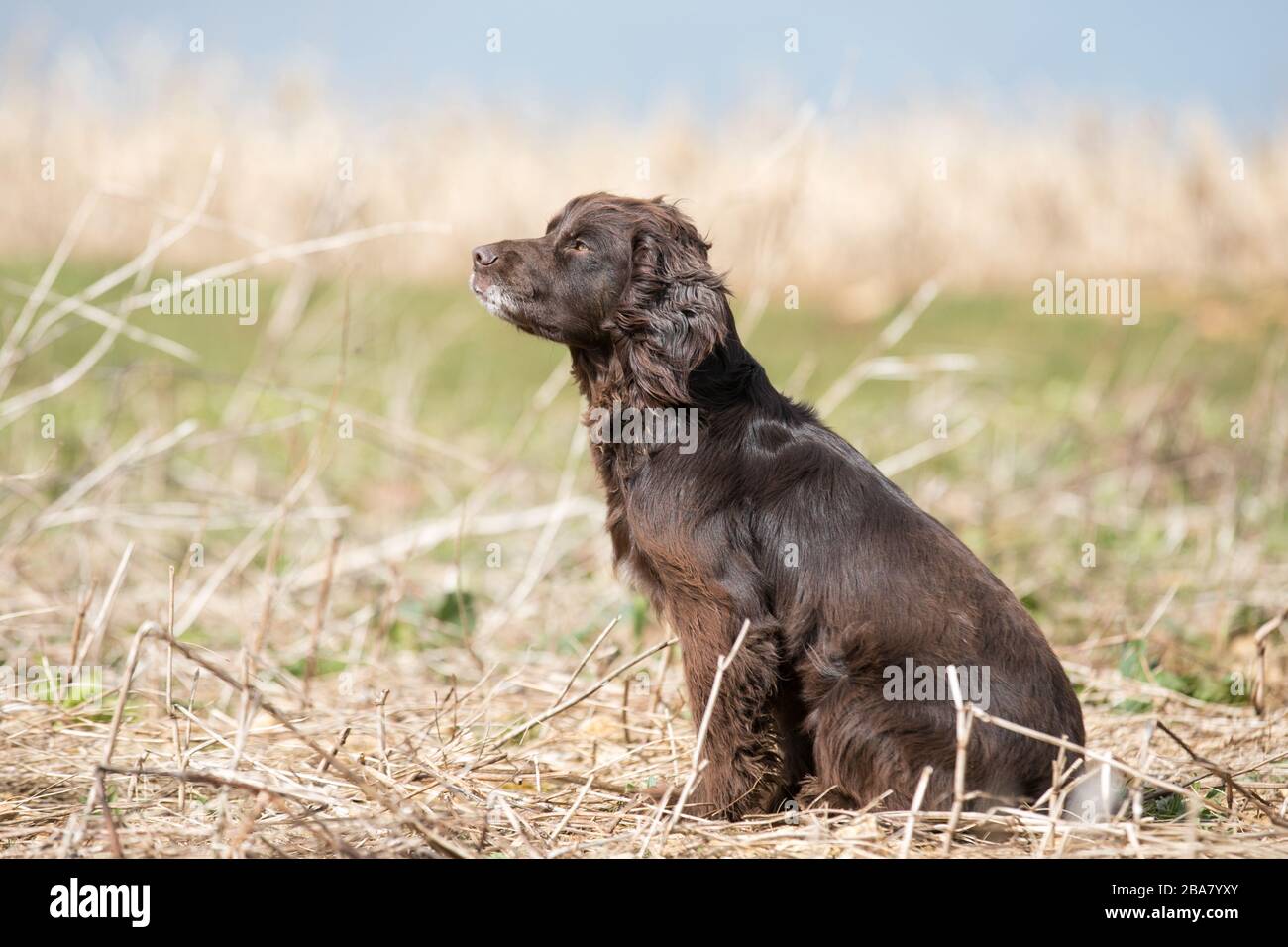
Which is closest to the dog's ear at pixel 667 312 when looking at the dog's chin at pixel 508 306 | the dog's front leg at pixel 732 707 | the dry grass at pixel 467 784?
the dog's chin at pixel 508 306

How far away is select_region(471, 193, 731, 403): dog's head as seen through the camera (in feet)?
11.5

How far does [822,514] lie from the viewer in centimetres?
344

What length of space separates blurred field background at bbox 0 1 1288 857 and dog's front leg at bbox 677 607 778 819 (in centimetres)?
12

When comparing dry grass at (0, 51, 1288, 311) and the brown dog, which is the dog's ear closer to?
the brown dog

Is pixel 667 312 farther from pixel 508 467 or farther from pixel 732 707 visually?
pixel 508 467

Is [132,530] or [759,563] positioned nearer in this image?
[759,563]

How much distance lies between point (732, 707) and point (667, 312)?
1.15 m

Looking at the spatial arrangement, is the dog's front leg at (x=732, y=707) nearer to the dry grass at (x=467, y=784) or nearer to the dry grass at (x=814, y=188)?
the dry grass at (x=467, y=784)

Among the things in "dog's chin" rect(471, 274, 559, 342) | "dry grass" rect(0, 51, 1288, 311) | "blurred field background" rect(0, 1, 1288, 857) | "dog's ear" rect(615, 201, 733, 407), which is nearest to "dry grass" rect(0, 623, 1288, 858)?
"blurred field background" rect(0, 1, 1288, 857)

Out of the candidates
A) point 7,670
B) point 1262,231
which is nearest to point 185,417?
point 7,670

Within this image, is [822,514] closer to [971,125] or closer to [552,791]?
[552,791]

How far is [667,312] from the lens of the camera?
11.6ft

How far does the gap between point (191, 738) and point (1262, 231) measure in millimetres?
11808
